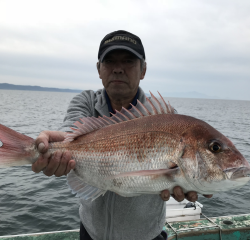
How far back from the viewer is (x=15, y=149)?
245 centimetres

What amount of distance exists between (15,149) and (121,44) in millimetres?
1923

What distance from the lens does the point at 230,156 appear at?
88.8 inches

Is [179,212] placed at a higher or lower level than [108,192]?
lower

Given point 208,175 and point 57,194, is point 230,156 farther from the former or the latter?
point 57,194

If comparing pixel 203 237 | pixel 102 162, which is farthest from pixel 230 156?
pixel 203 237

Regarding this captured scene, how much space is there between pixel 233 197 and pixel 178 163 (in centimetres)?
905

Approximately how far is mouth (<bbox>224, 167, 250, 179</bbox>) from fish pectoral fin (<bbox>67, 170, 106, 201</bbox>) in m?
1.34

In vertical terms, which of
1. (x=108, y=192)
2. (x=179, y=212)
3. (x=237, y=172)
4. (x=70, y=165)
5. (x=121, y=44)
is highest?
(x=121, y=44)

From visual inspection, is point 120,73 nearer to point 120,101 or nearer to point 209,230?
point 120,101

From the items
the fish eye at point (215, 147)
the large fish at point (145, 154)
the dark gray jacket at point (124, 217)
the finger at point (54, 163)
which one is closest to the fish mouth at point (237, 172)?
the large fish at point (145, 154)

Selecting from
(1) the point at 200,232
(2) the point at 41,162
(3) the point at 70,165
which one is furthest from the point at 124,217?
(1) the point at 200,232

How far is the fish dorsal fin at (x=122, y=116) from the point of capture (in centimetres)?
267

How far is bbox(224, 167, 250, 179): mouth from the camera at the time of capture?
214 cm

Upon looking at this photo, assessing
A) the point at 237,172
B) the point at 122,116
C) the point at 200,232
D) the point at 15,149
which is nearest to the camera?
the point at 237,172
